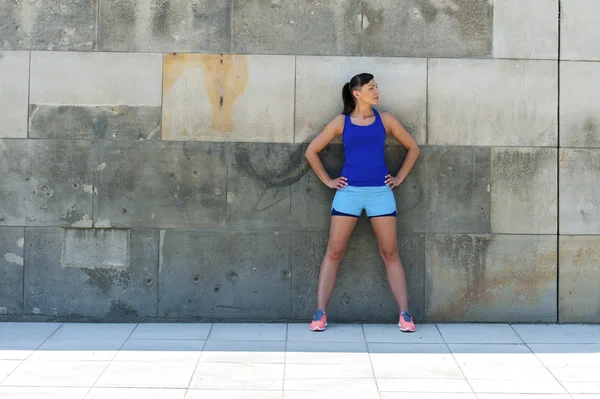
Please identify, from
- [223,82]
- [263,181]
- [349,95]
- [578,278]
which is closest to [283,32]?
[223,82]

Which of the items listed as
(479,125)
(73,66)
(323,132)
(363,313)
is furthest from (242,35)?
(363,313)

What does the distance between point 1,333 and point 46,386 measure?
1.54m

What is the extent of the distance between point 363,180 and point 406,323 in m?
1.27

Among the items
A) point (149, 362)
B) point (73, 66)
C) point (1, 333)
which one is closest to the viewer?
point (149, 362)

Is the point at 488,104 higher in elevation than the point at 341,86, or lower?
lower

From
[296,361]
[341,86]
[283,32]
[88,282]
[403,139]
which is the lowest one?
[296,361]

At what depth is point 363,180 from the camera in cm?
592

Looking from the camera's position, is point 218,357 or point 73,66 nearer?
point 218,357

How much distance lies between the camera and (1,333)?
19.0ft

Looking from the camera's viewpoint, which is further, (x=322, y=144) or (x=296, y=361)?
(x=322, y=144)

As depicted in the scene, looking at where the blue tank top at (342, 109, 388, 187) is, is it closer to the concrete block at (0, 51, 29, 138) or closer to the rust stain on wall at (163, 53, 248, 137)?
the rust stain on wall at (163, 53, 248, 137)

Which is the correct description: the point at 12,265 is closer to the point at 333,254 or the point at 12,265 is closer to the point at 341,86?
the point at 333,254

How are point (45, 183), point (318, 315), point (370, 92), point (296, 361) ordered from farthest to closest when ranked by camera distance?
point (45, 183), point (318, 315), point (370, 92), point (296, 361)

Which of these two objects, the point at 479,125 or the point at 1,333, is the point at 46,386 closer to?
the point at 1,333
